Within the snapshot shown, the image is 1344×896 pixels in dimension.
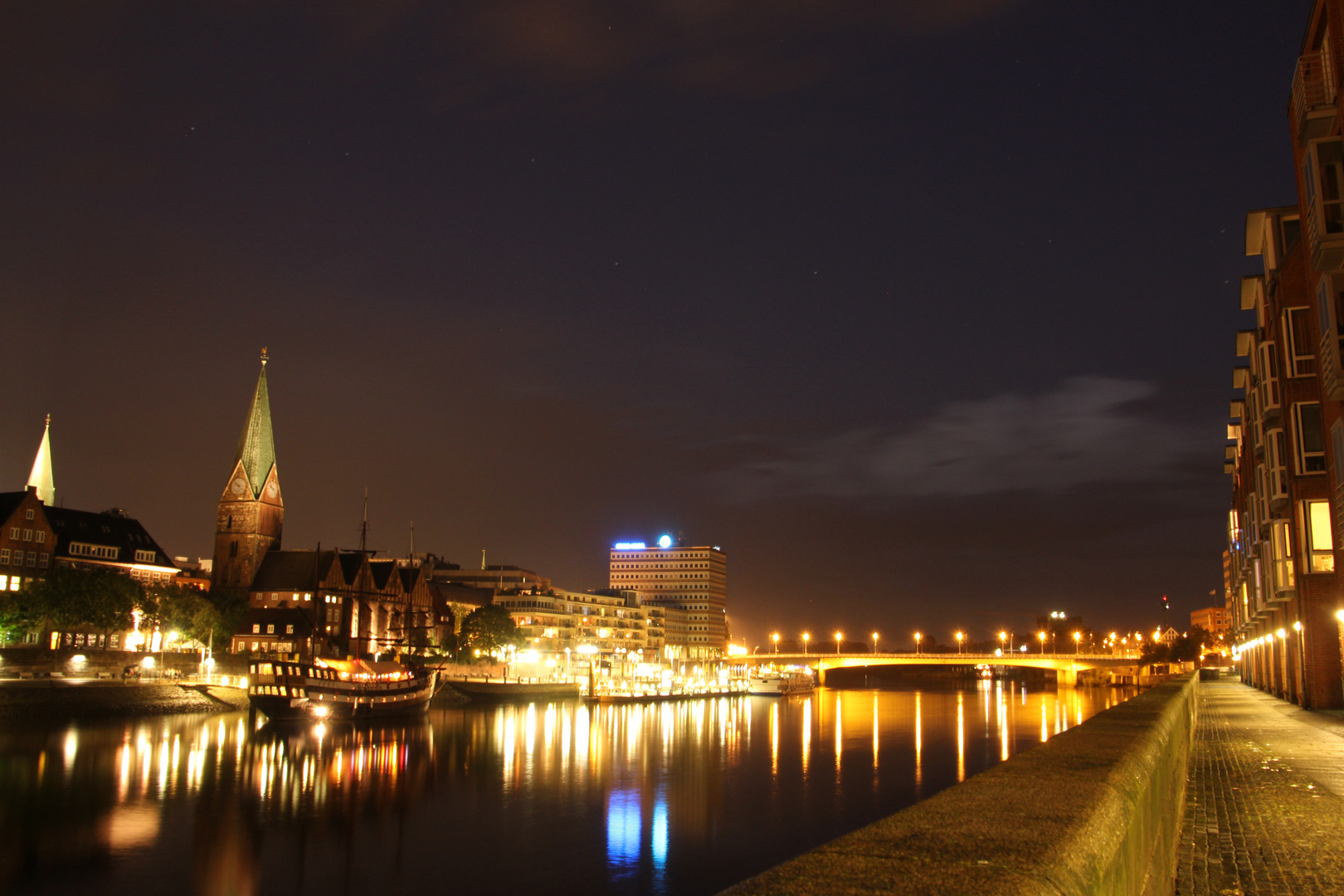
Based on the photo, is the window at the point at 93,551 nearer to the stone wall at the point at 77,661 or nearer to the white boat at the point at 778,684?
the stone wall at the point at 77,661

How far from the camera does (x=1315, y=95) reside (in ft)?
82.9

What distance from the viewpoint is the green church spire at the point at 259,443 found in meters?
145

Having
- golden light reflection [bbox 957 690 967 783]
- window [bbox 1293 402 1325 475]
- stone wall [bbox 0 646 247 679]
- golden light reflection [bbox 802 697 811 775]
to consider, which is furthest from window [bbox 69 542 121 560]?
window [bbox 1293 402 1325 475]

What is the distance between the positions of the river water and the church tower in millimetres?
58917

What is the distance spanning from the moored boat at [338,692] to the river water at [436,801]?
4.57m

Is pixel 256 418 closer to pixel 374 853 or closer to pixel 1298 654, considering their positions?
pixel 374 853

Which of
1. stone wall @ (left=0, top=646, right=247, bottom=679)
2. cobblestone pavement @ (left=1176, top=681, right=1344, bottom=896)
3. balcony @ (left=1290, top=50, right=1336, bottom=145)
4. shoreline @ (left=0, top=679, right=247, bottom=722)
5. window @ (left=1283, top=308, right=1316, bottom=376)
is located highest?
balcony @ (left=1290, top=50, right=1336, bottom=145)

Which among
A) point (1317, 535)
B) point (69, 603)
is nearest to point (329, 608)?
point (69, 603)

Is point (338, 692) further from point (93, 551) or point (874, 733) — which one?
point (93, 551)

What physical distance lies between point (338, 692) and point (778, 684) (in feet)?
314

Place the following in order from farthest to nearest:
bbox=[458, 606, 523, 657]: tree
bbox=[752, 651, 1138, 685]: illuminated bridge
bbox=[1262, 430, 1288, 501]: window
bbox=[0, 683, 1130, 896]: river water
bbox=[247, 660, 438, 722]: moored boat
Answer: bbox=[752, 651, 1138, 685]: illuminated bridge < bbox=[458, 606, 523, 657]: tree < bbox=[247, 660, 438, 722]: moored boat < bbox=[1262, 430, 1288, 501]: window < bbox=[0, 683, 1130, 896]: river water

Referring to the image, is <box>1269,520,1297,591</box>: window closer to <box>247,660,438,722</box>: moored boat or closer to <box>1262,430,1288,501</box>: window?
<box>1262,430,1288,501</box>: window

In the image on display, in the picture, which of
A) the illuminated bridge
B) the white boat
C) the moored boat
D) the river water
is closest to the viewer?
the river water

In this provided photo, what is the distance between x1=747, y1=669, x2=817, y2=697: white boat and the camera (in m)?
168
